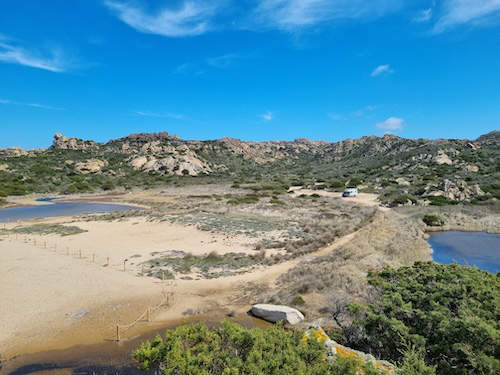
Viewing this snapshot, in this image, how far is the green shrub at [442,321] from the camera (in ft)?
15.1

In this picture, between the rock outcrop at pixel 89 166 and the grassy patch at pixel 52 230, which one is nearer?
the grassy patch at pixel 52 230

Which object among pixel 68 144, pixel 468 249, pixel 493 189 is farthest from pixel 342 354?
pixel 68 144

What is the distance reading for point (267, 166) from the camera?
4405 inches

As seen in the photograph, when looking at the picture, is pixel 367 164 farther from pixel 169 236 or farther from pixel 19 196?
pixel 19 196

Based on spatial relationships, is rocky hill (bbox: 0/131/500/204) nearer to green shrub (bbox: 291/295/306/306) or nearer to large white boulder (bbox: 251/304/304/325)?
green shrub (bbox: 291/295/306/306)

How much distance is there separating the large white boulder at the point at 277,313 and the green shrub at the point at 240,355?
5.18 meters

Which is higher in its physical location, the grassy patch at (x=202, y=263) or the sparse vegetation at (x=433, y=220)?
the sparse vegetation at (x=433, y=220)

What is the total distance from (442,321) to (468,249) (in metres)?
17.4

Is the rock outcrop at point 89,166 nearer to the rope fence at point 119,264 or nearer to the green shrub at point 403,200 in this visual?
the rope fence at point 119,264

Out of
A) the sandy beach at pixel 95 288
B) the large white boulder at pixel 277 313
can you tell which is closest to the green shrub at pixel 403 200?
the sandy beach at pixel 95 288

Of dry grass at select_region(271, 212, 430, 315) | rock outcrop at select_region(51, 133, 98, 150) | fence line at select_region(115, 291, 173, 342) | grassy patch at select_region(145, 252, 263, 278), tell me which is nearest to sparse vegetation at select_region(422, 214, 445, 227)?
dry grass at select_region(271, 212, 430, 315)

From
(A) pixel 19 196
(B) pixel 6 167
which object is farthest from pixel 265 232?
(B) pixel 6 167

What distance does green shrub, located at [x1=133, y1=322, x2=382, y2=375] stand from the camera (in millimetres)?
4258

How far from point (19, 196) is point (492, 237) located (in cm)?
7205
